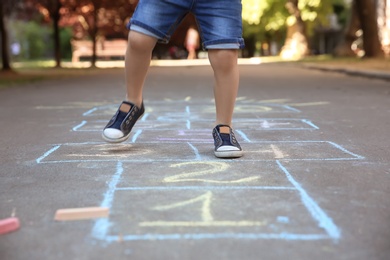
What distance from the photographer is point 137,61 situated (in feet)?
11.9

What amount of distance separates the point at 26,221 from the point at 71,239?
0.31 meters

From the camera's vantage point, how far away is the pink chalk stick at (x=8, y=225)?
2049 millimetres

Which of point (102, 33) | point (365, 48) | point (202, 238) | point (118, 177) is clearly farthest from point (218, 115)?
point (102, 33)

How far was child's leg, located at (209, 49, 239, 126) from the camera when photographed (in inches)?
137

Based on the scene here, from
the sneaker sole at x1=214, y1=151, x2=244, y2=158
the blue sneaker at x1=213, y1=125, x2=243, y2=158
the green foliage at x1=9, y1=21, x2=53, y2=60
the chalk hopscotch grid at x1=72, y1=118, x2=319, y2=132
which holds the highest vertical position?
the green foliage at x1=9, y1=21, x2=53, y2=60

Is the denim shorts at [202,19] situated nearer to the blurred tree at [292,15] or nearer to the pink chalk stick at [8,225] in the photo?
the pink chalk stick at [8,225]

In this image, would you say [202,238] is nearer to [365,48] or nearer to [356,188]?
[356,188]

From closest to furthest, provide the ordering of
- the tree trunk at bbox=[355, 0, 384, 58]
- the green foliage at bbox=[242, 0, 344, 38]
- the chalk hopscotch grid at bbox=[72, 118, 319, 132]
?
the chalk hopscotch grid at bbox=[72, 118, 319, 132] → the tree trunk at bbox=[355, 0, 384, 58] → the green foliage at bbox=[242, 0, 344, 38]

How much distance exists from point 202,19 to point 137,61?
501 mm

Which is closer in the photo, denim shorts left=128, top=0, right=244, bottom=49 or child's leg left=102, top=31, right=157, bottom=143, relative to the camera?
denim shorts left=128, top=0, right=244, bottom=49

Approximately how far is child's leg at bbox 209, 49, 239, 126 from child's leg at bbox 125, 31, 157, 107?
41 cm

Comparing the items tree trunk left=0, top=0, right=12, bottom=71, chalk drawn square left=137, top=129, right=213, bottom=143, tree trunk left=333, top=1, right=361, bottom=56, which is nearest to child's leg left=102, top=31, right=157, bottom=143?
chalk drawn square left=137, top=129, right=213, bottom=143

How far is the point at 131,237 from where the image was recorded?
198 cm

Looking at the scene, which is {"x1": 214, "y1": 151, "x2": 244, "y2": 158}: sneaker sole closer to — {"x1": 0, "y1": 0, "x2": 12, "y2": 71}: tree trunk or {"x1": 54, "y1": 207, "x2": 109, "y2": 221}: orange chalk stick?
{"x1": 54, "y1": 207, "x2": 109, "y2": 221}: orange chalk stick
